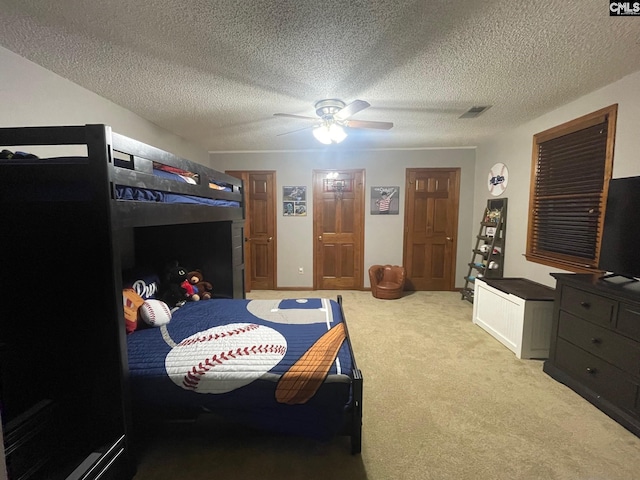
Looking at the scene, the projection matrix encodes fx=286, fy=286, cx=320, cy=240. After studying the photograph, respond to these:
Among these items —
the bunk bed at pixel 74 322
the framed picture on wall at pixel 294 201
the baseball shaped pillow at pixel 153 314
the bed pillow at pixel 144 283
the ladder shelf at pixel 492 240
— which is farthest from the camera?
the framed picture on wall at pixel 294 201

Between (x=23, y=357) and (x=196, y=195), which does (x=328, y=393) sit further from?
(x=196, y=195)

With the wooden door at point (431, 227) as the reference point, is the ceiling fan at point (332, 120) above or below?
above

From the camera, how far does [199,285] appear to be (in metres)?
2.84

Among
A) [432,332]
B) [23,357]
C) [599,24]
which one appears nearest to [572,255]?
[432,332]

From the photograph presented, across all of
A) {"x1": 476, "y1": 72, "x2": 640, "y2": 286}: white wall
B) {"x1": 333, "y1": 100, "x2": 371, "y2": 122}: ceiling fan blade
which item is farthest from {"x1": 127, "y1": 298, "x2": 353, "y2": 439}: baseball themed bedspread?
{"x1": 476, "y1": 72, "x2": 640, "y2": 286}: white wall

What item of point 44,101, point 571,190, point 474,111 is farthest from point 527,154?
point 44,101

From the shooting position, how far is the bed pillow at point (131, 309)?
6.25ft

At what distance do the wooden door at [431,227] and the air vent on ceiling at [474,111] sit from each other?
1.56 meters

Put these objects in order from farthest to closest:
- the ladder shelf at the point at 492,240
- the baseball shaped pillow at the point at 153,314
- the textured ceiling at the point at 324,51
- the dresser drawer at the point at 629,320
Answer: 1. the ladder shelf at the point at 492,240
2. the baseball shaped pillow at the point at 153,314
3. the dresser drawer at the point at 629,320
4. the textured ceiling at the point at 324,51

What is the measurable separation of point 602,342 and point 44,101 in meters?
4.15

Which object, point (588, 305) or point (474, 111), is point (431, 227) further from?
point (588, 305)

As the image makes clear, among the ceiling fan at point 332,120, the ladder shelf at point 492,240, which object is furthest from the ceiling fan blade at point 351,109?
the ladder shelf at point 492,240

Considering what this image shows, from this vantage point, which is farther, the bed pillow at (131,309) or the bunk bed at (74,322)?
the bed pillow at (131,309)

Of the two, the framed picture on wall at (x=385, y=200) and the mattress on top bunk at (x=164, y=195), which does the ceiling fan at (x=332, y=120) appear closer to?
the mattress on top bunk at (x=164, y=195)
